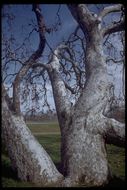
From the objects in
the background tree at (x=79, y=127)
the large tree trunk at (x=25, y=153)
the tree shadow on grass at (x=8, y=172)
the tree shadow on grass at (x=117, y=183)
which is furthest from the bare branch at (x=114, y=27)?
the tree shadow on grass at (x=8, y=172)

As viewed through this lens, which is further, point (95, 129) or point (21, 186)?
point (95, 129)

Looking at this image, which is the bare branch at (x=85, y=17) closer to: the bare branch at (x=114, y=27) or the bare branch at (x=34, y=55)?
the bare branch at (x=114, y=27)

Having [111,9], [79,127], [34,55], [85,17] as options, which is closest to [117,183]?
[79,127]

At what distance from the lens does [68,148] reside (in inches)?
350

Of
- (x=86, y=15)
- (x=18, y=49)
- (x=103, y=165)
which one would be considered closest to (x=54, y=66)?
(x=18, y=49)

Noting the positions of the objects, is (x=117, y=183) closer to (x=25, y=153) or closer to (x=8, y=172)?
(x=25, y=153)

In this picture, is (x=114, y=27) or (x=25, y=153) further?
(x=114, y=27)

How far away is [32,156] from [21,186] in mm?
755

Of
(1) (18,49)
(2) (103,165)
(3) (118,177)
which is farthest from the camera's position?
(1) (18,49)

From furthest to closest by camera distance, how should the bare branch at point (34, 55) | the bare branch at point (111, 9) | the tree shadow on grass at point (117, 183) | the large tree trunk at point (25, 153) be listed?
A: the bare branch at point (111, 9) → the bare branch at point (34, 55) → the tree shadow on grass at point (117, 183) → the large tree trunk at point (25, 153)

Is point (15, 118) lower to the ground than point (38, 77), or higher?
lower

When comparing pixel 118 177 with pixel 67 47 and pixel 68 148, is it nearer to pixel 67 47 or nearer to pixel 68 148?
pixel 68 148

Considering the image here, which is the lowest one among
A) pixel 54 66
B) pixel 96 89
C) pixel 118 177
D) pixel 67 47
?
pixel 118 177

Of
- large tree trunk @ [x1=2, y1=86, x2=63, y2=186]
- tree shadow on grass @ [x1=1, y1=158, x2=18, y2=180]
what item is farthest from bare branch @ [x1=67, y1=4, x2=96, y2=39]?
tree shadow on grass @ [x1=1, y1=158, x2=18, y2=180]
